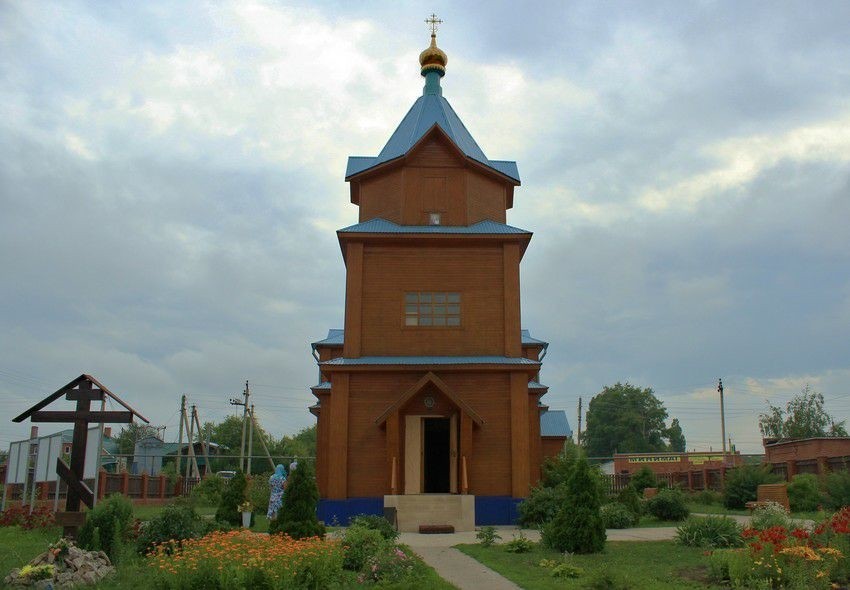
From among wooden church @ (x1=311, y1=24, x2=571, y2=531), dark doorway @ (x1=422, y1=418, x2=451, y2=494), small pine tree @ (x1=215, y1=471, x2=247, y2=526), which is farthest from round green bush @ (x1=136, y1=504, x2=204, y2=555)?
dark doorway @ (x1=422, y1=418, x2=451, y2=494)

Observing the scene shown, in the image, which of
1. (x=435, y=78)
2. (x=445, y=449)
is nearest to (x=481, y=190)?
(x=435, y=78)

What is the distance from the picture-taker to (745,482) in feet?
85.7

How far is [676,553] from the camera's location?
14.0 meters

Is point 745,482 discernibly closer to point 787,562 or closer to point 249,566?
point 787,562

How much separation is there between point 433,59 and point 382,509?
1675 centimetres

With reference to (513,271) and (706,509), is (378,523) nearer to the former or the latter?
(513,271)

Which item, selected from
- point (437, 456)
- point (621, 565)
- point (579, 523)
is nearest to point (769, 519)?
point (621, 565)

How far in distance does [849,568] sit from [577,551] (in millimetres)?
5164

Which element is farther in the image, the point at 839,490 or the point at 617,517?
the point at 839,490

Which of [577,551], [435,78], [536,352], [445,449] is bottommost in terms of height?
[577,551]

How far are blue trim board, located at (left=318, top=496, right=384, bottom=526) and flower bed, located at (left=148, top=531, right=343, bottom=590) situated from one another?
1076cm

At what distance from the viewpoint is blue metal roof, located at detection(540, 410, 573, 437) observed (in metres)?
36.6

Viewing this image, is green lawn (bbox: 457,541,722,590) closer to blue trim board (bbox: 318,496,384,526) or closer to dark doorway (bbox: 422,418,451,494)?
blue trim board (bbox: 318,496,384,526)

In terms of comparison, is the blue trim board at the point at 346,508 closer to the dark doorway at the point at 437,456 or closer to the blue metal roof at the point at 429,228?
the dark doorway at the point at 437,456
